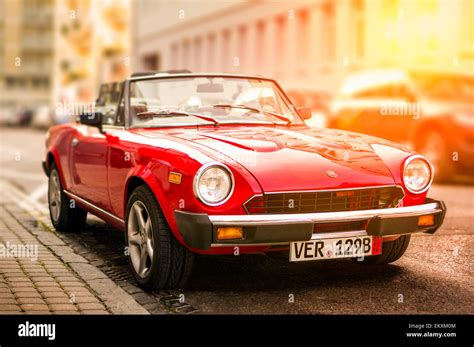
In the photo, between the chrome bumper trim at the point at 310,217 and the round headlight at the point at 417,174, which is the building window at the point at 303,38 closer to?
the round headlight at the point at 417,174

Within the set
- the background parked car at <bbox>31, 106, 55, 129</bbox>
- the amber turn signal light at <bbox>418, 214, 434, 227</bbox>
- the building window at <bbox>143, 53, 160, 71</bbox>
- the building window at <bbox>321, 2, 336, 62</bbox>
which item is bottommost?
the background parked car at <bbox>31, 106, 55, 129</bbox>

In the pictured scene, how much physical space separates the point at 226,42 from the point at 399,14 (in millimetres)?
15839

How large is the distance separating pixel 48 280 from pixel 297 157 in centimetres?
202

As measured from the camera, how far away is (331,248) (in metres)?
5.54

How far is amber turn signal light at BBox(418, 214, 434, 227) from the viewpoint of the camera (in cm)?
583

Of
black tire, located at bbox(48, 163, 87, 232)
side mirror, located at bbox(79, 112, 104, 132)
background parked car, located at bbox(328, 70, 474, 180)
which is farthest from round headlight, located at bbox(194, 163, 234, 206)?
background parked car, located at bbox(328, 70, 474, 180)

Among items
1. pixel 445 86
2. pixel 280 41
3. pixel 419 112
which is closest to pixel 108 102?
pixel 419 112

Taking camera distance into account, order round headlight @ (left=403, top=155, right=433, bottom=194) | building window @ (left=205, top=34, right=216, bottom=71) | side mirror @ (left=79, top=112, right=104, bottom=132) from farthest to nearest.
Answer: building window @ (left=205, top=34, right=216, bottom=71)
side mirror @ (left=79, top=112, right=104, bottom=132)
round headlight @ (left=403, top=155, right=433, bottom=194)

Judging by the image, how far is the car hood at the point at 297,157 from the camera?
18.0ft

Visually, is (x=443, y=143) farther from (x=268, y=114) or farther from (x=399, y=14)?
(x=399, y=14)

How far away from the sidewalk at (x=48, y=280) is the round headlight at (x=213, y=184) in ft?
2.64

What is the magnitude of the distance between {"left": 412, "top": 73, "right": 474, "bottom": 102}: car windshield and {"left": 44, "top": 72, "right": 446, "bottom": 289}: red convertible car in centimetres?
823

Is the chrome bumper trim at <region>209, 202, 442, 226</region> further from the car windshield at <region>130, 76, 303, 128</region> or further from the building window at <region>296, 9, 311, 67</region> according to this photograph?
the building window at <region>296, 9, 311, 67</region>
